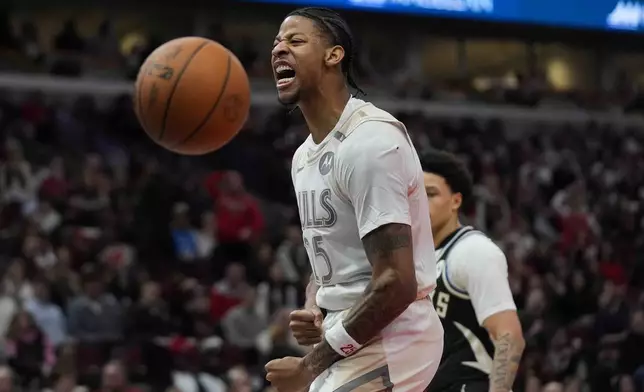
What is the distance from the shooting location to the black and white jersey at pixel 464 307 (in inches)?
168

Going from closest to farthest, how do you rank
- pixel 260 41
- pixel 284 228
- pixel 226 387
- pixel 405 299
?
pixel 405 299, pixel 226 387, pixel 284 228, pixel 260 41

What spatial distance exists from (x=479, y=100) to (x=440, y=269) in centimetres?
1129

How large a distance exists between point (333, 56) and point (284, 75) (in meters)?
0.14

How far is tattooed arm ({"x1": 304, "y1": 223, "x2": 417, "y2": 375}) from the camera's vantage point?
2.87 meters

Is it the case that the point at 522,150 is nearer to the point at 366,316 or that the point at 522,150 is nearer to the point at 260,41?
the point at 260,41

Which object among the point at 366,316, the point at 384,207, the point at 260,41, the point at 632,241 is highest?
the point at 384,207

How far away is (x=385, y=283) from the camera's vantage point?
286cm

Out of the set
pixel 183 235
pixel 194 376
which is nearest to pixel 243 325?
pixel 194 376

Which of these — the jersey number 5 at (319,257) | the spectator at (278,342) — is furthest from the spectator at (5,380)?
the jersey number 5 at (319,257)

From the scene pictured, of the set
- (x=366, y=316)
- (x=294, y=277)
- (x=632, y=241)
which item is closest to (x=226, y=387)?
(x=294, y=277)

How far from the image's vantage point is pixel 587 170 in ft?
49.2

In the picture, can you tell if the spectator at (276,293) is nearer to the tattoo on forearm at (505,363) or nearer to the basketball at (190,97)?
the basketball at (190,97)

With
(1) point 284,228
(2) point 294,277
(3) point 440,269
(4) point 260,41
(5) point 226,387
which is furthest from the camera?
(4) point 260,41

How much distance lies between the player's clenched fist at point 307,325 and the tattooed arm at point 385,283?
20cm
